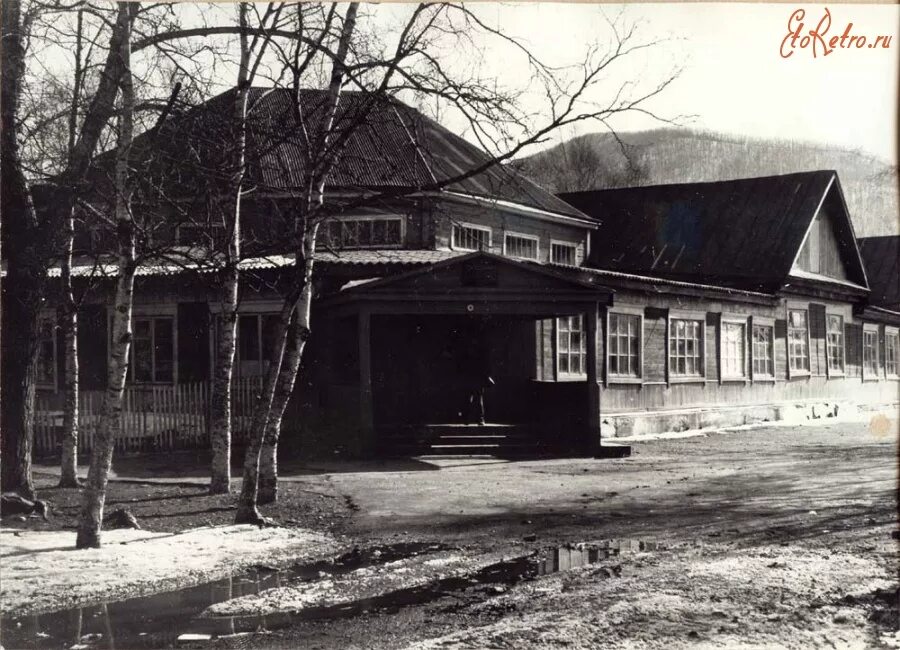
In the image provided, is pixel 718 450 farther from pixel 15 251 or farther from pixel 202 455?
pixel 15 251

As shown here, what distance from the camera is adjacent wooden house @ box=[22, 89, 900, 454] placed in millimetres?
14156

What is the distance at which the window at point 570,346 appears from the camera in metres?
21.9

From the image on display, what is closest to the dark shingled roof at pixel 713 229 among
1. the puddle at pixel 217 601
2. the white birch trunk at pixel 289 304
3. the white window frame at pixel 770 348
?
the white window frame at pixel 770 348

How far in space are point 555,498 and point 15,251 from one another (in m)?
6.88

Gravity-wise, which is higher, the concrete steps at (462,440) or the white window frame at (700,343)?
the white window frame at (700,343)

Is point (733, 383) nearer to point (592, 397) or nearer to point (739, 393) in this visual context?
point (739, 393)

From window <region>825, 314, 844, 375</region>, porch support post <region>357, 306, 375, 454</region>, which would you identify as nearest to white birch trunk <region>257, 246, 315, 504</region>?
porch support post <region>357, 306, 375, 454</region>

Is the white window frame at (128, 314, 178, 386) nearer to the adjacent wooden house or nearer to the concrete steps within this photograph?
the adjacent wooden house

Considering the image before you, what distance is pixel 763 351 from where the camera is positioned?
27.2 meters

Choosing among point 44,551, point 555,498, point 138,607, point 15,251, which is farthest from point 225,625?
point 555,498

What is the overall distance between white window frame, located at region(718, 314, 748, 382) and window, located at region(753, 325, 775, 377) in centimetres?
37

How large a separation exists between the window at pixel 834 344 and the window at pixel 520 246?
33.1ft

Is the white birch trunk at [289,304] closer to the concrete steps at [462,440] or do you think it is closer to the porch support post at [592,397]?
the concrete steps at [462,440]

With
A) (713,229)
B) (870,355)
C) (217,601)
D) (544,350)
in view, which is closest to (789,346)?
(870,355)
